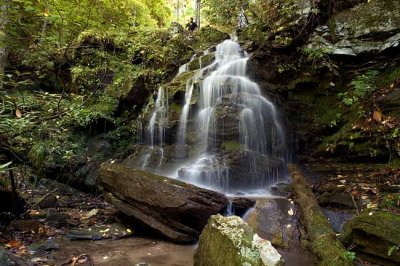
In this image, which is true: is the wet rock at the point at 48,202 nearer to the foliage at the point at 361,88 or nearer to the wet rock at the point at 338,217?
the wet rock at the point at 338,217

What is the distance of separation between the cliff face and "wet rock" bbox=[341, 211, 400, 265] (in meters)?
3.57

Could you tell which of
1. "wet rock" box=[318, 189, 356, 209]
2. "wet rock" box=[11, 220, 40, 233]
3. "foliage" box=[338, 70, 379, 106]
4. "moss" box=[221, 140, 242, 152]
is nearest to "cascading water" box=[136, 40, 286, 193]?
"moss" box=[221, 140, 242, 152]

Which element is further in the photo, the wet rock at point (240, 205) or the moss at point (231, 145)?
the moss at point (231, 145)

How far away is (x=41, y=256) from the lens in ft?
15.4

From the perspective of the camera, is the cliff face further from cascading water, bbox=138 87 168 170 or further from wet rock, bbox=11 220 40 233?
wet rock, bbox=11 220 40 233

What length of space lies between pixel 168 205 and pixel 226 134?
3951 mm

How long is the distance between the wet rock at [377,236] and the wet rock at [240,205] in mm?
2047

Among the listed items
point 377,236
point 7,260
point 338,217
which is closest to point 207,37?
point 338,217

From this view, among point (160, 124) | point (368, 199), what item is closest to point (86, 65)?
point (160, 124)

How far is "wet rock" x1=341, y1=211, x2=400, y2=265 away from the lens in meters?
4.32

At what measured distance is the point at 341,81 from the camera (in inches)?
394

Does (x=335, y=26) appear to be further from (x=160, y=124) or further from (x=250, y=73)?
(x=160, y=124)

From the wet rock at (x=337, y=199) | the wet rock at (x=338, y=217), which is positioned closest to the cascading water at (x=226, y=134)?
the wet rock at (x=337, y=199)

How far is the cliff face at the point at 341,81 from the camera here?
8367mm
